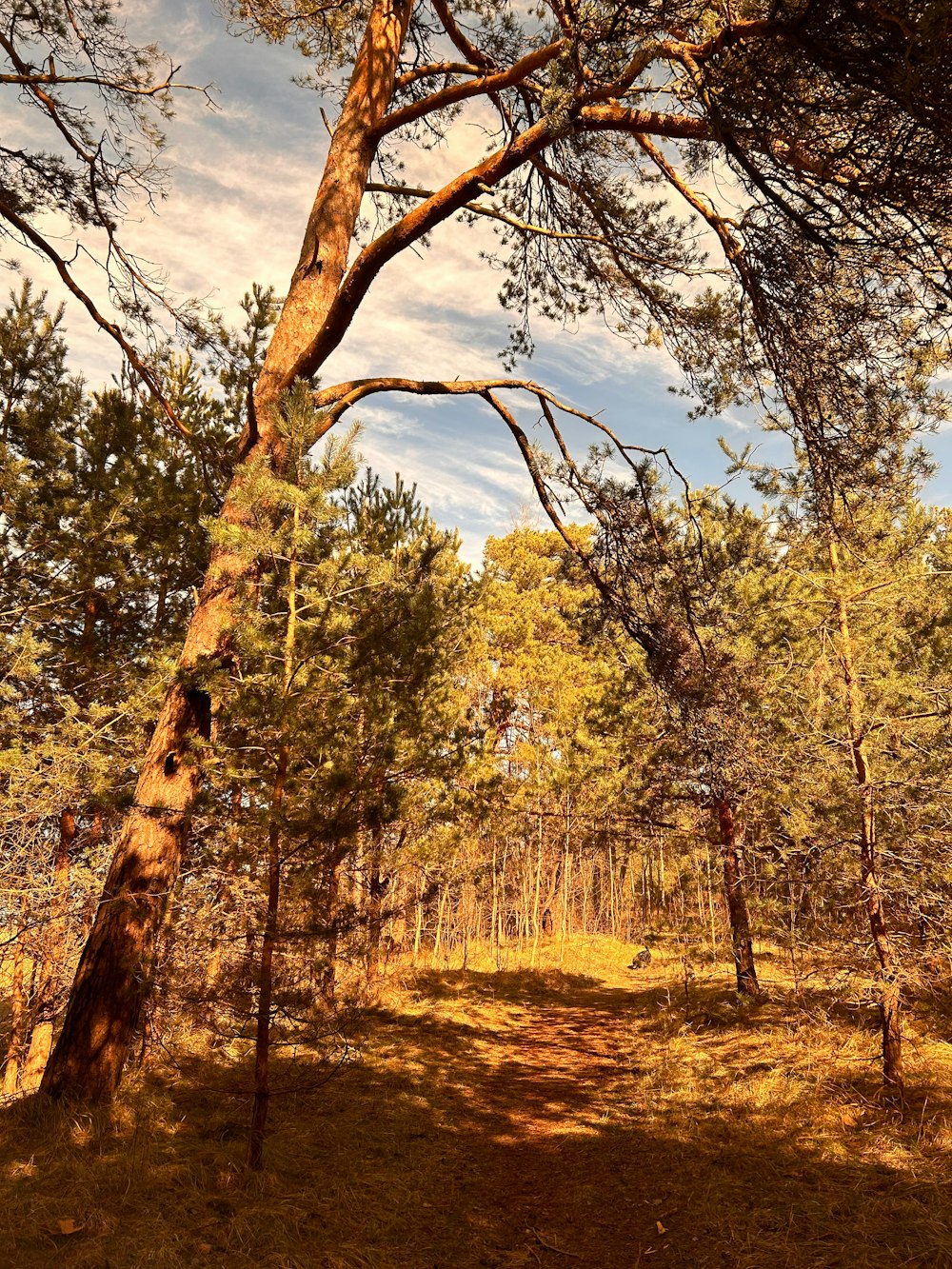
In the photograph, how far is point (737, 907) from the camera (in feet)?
31.1

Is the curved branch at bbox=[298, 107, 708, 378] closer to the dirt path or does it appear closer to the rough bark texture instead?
the rough bark texture

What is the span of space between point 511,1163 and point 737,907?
218 inches

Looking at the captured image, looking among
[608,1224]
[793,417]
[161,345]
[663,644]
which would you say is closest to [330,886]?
[608,1224]

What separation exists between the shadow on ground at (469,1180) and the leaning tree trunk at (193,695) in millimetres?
465

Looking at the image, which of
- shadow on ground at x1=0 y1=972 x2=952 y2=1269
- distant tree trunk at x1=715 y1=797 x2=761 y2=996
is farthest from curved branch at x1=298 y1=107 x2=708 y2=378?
distant tree trunk at x1=715 y1=797 x2=761 y2=996

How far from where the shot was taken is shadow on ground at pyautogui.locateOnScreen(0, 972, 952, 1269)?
3350mm

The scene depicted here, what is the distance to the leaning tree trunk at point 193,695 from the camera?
414 cm

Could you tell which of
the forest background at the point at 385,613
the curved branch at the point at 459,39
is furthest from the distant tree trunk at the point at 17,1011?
the curved branch at the point at 459,39

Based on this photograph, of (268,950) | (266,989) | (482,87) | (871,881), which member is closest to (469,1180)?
(266,989)

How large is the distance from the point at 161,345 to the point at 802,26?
521 cm

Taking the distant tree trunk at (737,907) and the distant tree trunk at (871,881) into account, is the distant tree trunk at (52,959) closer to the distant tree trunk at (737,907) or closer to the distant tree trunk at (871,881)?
the distant tree trunk at (871,881)

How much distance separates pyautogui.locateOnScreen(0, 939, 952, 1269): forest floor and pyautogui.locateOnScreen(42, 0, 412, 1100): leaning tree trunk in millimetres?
435

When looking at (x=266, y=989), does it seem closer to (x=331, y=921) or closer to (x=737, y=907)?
(x=331, y=921)

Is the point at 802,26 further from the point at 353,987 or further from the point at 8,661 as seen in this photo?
the point at 353,987
